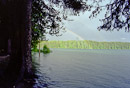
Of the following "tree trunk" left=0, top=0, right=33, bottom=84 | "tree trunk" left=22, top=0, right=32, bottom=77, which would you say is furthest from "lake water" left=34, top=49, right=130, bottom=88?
"tree trunk" left=0, top=0, right=33, bottom=84

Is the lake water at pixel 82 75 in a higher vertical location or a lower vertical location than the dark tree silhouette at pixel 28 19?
lower

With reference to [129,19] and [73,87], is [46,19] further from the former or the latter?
[129,19]

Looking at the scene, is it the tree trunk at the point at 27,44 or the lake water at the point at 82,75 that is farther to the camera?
the lake water at the point at 82,75

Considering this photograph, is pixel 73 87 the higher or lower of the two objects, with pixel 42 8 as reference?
lower

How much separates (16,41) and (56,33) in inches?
202

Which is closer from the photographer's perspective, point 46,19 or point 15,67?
point 15,67

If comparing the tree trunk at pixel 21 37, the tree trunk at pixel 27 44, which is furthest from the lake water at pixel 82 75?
the tree trunk at pixel 21 37

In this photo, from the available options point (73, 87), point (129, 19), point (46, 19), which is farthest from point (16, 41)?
point (129, 19)

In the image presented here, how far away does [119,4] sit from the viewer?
6.54 m

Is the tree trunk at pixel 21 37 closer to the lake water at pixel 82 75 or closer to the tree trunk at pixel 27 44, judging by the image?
the tree trunk at pixel 27 44

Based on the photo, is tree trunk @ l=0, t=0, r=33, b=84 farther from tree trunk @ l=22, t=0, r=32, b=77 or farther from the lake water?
the lake water

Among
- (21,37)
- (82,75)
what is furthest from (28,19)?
(82,75)

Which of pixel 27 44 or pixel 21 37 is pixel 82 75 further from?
pixel 21 37

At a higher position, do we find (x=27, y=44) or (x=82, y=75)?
(x=27, y=44)
